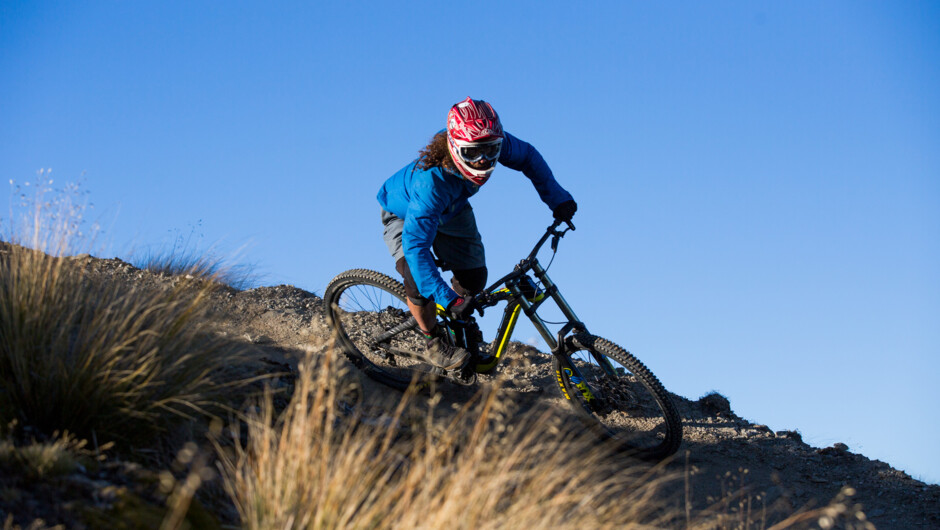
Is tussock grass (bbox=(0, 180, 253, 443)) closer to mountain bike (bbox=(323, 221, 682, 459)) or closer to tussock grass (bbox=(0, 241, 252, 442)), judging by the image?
tussock grass (bbox=(0, 241, 252, 442))

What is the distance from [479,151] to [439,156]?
39 centimetres

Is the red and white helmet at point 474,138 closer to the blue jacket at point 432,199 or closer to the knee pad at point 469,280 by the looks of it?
the blue jacket at point 432,199

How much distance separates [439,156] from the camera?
6.22 metres

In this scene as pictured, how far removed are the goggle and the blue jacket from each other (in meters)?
0.26

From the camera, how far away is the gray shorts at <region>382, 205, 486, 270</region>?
6.66m

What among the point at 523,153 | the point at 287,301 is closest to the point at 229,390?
the point at 523,153

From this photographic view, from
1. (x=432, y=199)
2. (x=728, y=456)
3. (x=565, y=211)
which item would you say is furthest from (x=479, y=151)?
(x=728, y=456)

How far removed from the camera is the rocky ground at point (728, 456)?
19.4 feet

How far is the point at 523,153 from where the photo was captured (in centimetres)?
663

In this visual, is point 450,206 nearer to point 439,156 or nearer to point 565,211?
point 439,156

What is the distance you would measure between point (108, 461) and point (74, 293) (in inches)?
61.7

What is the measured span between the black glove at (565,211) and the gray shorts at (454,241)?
2.49 ft

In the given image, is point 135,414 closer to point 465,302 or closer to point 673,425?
point 465,302

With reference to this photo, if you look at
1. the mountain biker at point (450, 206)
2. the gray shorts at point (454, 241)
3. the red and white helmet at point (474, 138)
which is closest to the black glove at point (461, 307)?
the mountain biker at point (450, 206)
